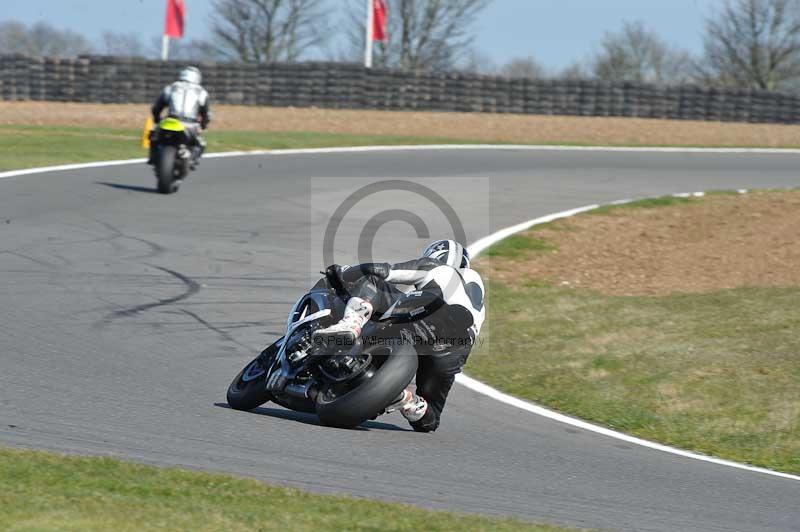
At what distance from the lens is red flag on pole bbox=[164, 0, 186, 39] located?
1410 inches

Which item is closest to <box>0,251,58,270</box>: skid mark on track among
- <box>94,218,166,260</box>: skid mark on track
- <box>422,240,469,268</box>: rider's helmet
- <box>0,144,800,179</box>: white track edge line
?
<box>94,218,166,260</box>: skid mark on track

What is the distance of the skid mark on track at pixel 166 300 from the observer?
9.95 meters

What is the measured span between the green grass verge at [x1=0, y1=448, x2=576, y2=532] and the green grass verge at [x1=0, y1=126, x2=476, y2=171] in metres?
13.2

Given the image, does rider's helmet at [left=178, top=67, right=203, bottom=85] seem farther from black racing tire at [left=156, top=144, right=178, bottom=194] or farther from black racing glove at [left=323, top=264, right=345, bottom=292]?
black racing glove at [left=323, top=264, right=345, bottom=292]

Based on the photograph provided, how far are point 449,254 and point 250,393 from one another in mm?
1455

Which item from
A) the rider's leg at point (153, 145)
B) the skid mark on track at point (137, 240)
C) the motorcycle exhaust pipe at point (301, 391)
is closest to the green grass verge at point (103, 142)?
the rider's leg at point (153, 145)

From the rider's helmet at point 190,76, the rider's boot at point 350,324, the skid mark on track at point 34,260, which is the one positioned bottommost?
the skid mark on track at point 34,260

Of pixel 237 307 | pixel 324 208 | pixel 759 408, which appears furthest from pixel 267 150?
pixel 759 408

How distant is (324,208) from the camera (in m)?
16.5

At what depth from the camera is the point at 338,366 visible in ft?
23.0

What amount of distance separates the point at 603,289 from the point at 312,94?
803 inches

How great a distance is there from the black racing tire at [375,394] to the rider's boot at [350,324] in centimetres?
26

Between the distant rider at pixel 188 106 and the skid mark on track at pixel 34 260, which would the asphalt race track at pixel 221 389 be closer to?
the skid mark on track at pixel 34 260

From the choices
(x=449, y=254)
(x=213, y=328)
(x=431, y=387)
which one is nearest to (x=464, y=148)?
(x=213, y=328)
